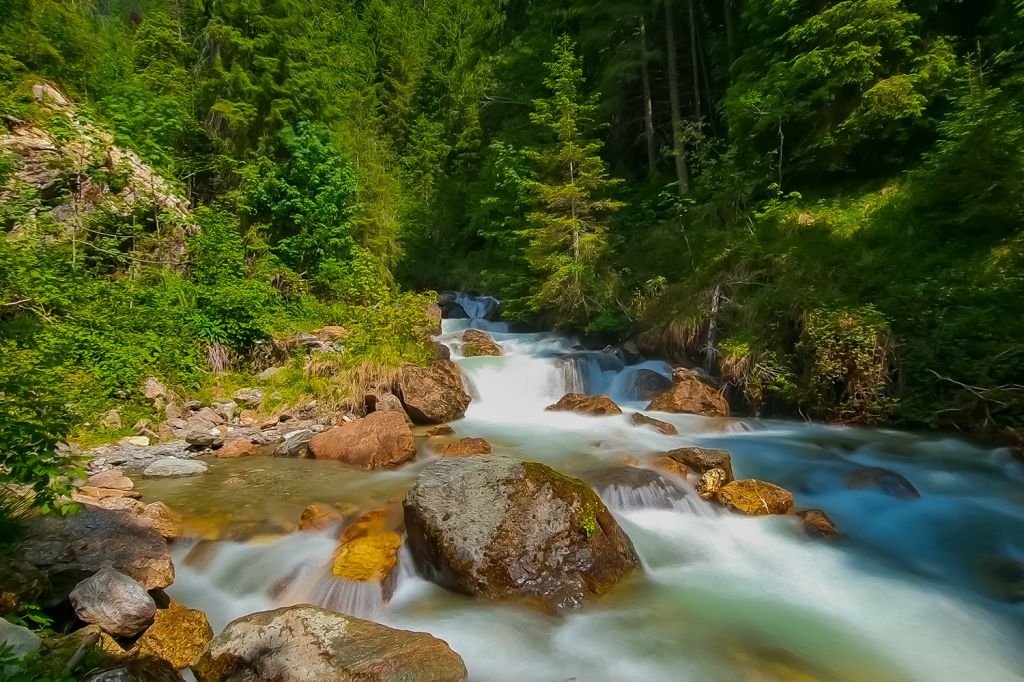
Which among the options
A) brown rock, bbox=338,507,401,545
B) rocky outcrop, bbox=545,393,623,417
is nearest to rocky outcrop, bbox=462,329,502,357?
rocky outcrop, bbox=545,393,623,417

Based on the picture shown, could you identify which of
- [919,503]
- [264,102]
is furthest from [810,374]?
[264,102]

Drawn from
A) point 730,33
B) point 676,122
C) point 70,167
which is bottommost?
point 70,167

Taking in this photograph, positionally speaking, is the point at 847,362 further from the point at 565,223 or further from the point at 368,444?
the point at 565,223

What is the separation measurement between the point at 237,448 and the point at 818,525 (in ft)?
28.6

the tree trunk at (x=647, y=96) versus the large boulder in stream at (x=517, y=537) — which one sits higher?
the tree trunk at (x=647, y=96)

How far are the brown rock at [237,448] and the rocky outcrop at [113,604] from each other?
5.15m

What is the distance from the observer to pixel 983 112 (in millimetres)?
8781

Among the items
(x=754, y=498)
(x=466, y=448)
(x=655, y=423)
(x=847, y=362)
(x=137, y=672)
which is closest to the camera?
(x=137, y=672)

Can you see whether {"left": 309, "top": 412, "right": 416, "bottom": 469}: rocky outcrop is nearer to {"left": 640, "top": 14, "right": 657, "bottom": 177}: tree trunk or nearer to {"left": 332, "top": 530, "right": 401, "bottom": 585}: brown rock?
{"left": 332, "top": 530, "right": 401, "bottom": 585}: brown rock

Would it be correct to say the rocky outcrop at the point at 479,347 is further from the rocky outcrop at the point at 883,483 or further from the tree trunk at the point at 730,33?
the tree trunk at the point at 730,33

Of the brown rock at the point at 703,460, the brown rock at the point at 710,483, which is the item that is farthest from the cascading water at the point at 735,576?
the brown rock at the point at 703,460

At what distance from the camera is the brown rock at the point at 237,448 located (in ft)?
29.3

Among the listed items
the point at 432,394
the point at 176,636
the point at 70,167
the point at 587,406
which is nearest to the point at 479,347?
the point at 432,394

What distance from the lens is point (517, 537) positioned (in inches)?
199
